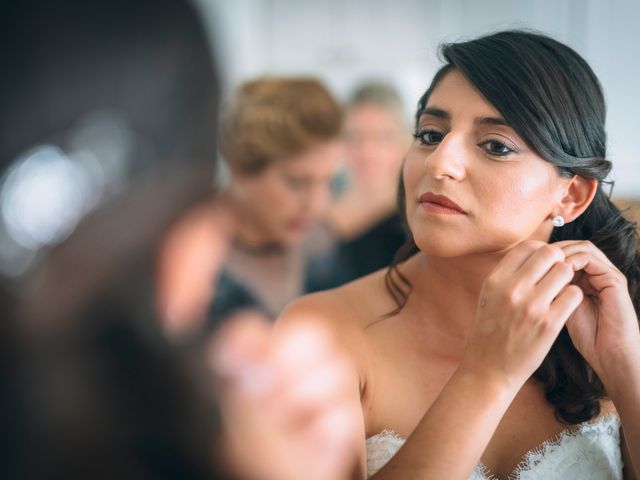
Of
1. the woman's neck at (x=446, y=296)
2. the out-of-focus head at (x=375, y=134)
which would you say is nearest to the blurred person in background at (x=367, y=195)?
the out-of-focus head at (x=375, y=134)

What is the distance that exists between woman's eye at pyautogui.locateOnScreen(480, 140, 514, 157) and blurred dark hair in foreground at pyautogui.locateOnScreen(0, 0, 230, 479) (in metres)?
0.69

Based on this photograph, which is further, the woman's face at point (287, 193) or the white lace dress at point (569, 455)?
the woman's face at point (287, 193)

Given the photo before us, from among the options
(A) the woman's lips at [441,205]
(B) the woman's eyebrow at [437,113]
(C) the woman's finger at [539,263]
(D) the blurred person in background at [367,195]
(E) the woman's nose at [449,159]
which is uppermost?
(B) the woman's eyebrow at [437,113]

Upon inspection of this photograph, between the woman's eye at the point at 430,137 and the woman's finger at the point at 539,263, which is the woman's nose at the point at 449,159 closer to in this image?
the woman's eye at the point at 430,137

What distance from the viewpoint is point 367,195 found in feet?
7.37

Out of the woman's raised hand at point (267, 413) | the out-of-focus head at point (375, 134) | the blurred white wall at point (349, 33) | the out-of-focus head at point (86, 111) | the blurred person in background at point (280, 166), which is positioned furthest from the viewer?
the blurred white wall at point (349, 33)

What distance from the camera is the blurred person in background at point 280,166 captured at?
1.62m

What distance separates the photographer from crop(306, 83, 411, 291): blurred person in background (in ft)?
5.69

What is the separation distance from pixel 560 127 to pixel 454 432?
449 millimetres

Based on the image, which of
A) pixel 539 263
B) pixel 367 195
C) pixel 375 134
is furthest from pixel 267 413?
pixel 375 134

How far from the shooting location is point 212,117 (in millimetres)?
325

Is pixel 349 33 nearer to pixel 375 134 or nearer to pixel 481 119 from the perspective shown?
pixel 375 134

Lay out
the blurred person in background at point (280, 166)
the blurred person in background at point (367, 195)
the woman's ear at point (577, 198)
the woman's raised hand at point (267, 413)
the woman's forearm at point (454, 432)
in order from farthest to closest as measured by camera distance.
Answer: the blurred person in background at point (367, 195) < the blurred person in background at point (280, 166) < the woman's ear at point (577, 198) < the woman's forearm at point (454, 432) < the woman's raised hand at point (267, 413)

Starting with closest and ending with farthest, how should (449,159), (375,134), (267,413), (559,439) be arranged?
(267,413) → (449,159) → (559,439) → (375,134)
